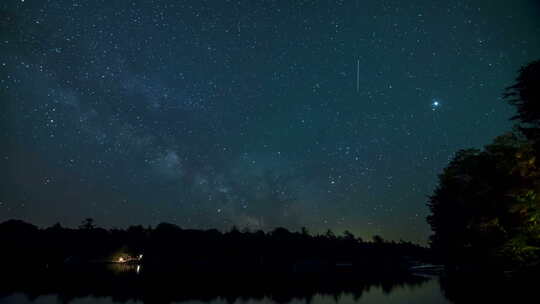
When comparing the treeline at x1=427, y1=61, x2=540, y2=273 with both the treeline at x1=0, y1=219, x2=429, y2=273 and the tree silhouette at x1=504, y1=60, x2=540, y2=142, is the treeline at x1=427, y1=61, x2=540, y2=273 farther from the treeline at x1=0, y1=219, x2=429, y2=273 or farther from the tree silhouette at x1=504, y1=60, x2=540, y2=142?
the treeline at x1=0, y1=219, x2=429, y2=273

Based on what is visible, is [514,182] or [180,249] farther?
[180,249]

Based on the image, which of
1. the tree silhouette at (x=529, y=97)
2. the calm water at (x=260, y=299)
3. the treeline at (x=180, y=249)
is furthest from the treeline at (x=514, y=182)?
the treeline at (x=180, y=249)

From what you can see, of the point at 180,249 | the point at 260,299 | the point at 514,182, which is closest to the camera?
the point at 514,182

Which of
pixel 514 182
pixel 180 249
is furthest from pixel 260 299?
pixel 180 249

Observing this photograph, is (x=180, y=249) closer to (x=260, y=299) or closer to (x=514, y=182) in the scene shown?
(x=260, y=299)

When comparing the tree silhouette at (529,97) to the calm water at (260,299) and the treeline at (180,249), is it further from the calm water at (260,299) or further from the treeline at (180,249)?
the treeline at (180,249)

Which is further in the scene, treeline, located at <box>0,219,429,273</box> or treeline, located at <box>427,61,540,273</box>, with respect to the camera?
treeline, located at <box>0,219,429,273</box>

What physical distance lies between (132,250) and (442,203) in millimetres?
76749

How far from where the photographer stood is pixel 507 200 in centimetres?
1408

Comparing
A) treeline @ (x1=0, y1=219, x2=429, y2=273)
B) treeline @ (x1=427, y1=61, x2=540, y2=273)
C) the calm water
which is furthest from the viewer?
treeline @ (x1=0, y1=219, x2=429, y2=273)

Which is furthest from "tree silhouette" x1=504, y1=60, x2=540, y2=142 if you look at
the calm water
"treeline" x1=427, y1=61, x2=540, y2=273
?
the calm water

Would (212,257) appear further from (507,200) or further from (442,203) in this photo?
(507,200)

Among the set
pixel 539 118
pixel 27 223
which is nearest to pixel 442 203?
pixel 539 118

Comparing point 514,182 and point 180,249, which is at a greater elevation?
point 514,182
